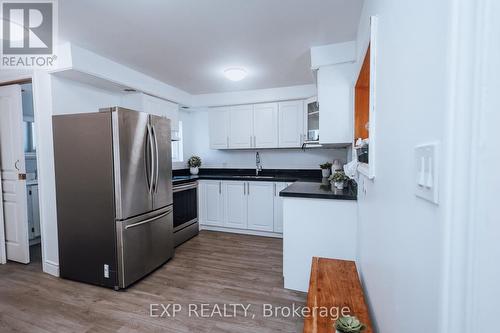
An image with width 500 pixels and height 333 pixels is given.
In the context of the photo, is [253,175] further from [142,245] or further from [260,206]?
[142,245]

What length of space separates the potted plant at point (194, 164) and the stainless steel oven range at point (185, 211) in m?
0.54

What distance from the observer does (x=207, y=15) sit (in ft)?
6.28

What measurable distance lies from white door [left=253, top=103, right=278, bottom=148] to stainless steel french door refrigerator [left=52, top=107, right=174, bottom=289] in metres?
1.98

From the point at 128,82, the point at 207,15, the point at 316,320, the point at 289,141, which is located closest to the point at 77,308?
the point at 316,320

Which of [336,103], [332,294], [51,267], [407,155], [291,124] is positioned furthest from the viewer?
[291,124]

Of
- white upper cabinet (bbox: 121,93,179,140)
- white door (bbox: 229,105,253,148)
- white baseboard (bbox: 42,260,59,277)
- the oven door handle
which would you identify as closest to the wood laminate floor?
Result: white baseboard (bbox: 42,260,59,277)

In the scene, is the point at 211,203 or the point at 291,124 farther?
the point at 211,203

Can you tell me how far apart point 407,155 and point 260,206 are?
3.28 m

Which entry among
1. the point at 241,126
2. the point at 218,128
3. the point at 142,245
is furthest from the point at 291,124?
the point at 142,245

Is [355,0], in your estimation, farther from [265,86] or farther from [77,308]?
[77,308]

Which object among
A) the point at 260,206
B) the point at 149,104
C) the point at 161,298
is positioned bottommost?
the point at 161,298

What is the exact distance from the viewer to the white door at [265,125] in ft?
13.4

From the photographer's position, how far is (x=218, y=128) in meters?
4.45

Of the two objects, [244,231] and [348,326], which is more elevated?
[348,326]
